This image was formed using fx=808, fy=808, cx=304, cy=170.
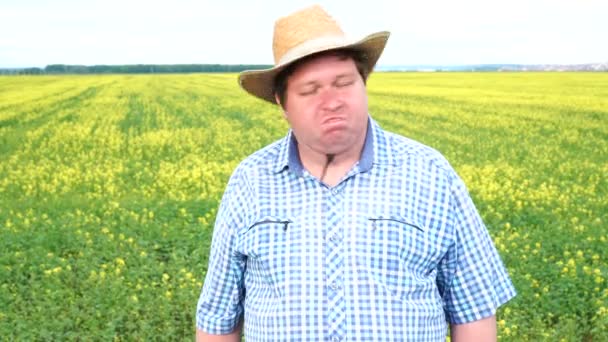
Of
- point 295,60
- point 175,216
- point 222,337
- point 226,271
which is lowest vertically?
point 175,216

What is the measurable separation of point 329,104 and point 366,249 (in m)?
0.38

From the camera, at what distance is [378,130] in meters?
2.20

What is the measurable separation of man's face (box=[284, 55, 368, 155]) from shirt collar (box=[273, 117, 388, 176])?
0.12 feet

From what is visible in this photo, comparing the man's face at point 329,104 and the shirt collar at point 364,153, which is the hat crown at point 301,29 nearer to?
the man's face at point 329,104

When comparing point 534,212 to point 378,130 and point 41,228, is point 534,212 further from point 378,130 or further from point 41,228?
point 378,130

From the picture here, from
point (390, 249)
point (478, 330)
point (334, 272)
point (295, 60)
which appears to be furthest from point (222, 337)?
point (295, 60)

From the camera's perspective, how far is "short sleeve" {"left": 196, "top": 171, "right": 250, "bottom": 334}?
2.20 metres

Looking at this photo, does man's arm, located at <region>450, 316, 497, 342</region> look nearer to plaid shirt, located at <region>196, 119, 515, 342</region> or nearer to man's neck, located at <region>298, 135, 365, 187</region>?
plaid shirt, located at <region>196, 119, 515, 342</region>

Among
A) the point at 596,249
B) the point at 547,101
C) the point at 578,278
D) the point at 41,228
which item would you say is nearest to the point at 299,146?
the point at 578,278

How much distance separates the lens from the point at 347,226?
2.05 metres

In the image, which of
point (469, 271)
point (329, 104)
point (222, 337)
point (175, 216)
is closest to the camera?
point (329, 104)

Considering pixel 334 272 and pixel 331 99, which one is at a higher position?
pixel 331 99

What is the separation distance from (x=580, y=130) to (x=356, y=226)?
19851 mm

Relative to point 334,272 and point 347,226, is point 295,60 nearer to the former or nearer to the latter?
point 347,226
